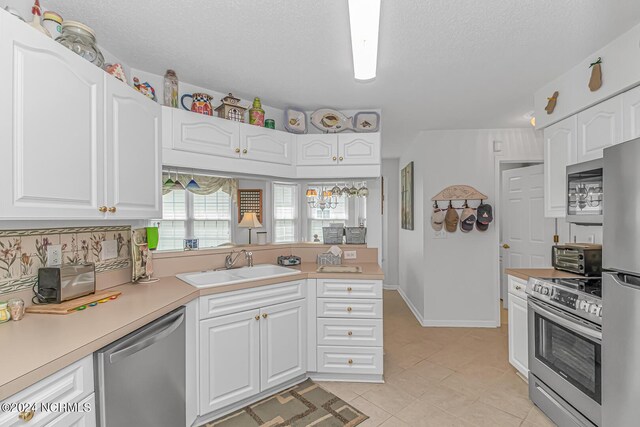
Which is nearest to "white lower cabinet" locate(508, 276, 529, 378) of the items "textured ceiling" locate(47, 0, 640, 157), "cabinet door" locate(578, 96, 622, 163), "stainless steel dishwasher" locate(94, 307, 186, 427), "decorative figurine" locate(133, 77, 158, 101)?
"cabinet door" locate(578, 96, 622, 163)

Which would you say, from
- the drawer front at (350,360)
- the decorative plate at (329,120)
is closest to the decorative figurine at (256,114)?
the decorative plate at (329,120)

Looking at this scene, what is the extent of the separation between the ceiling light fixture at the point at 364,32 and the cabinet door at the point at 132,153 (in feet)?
4.21

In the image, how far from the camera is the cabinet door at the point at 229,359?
187cm

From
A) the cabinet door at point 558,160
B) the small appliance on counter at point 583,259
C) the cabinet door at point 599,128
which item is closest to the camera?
the cabinet door at point 599,128

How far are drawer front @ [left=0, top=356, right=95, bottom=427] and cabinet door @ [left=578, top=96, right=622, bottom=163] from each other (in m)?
2.96

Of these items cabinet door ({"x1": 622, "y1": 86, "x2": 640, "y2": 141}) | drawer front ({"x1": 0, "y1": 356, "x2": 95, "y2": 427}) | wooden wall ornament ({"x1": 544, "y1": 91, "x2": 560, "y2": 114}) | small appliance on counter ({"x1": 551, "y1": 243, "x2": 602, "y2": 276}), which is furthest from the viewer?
wooden wall ornament ({"x1": 544, "y1": 91, "x2": 560, "y2": 114})

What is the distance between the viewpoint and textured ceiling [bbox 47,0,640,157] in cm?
150

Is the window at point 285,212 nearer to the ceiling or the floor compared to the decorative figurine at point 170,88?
nearer to the floor

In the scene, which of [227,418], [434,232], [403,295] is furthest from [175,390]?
[403,295]

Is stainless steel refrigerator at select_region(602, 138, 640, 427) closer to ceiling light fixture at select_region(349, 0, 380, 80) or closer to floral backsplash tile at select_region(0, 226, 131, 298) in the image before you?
ceiling light fixture at select_region(349, 0, 380, 80)

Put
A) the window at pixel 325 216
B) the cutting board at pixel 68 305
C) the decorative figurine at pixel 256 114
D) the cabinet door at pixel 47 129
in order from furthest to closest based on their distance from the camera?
1. the window at pixel 325 216
2. the decorative figurine at pixel 256 114
3. the cutting board at pixel 68 305
4. the cabinet door at pixel 47 129

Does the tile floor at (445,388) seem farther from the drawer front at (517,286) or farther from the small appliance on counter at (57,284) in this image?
the small appliance on counter at (57,284)

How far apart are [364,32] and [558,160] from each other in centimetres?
195

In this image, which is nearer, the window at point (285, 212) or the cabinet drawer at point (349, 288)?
the cabinet drawer at point (349, 288)
